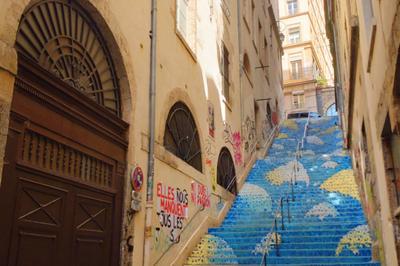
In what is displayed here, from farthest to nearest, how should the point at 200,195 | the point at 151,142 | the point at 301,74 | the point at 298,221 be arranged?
the point at 301,74, the point at 298,221, the point at 200,195, the point at 151,142

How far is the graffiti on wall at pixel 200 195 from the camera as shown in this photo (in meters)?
10.2

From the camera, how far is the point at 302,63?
43219 mm

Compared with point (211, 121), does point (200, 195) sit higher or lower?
lower

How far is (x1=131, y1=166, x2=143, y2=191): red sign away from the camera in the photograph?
24.2 ft

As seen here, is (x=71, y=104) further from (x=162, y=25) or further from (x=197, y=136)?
(x=197, y=136)

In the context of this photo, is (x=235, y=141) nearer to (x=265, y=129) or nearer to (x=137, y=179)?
(x=265, y=129)

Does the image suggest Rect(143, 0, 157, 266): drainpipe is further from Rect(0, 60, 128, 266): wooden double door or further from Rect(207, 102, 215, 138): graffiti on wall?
Rect(207, 102, 215, 138): graffiti on wall

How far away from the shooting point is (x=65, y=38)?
20.3 ft

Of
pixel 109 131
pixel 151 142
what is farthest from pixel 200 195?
pixel 109 131

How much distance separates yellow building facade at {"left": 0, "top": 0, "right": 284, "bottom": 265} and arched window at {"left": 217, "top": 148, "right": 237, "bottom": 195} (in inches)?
2.9

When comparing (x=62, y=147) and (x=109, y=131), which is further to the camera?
(x=109, y=131)

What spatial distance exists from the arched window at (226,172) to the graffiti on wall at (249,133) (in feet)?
7.16

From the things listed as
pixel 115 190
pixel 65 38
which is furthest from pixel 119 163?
pixel 65 38

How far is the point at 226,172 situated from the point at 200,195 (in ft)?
9.91
